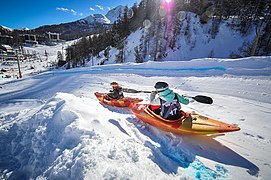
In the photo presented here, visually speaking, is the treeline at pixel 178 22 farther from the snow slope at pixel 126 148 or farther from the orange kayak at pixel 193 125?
the orange kayak at pixel 193 125

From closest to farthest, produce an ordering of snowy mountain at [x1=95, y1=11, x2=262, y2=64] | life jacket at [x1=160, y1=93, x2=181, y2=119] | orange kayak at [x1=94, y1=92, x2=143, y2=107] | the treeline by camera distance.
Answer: life jacket at [x1=160, y1=93, x2=181, y2=119], orange kayak at [x1=94, y1=92, x2=143, y2=107], the treeline, snowy mountain at [x1=95, y1=11, x2=262, y2=64]

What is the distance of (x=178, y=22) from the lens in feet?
120

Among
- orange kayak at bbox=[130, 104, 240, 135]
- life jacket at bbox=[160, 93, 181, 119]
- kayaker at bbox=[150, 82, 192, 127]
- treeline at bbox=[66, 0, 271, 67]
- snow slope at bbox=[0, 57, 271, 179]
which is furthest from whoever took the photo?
treeline at bbox=[66, 0, 271, 67]

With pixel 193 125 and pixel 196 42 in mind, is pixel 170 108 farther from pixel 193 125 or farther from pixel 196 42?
pixel 196 42

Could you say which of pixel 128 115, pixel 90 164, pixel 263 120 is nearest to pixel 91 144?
pixel 90 164

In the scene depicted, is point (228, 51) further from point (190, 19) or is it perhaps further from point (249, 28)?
point (190, 19)

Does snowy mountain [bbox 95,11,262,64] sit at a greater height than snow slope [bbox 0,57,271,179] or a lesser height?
greater

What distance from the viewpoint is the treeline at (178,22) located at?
2803 centimetres

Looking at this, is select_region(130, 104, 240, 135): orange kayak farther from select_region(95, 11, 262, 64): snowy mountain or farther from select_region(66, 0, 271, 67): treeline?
select_region(95, 11, 262, 64): snowy mountain

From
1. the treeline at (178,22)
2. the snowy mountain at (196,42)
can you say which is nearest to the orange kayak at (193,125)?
the treeline at (178,22)

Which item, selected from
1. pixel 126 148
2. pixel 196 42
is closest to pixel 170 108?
pixel 126 148

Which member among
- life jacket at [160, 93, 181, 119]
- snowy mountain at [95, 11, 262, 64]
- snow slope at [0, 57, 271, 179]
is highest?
snowy mountain at [95, 11, 262, 64]

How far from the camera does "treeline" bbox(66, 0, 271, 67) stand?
92.0 ft

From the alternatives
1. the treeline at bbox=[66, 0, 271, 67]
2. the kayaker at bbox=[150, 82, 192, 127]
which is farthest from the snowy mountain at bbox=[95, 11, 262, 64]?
the kayaker at bbox=[150, 82, 192, 127]
